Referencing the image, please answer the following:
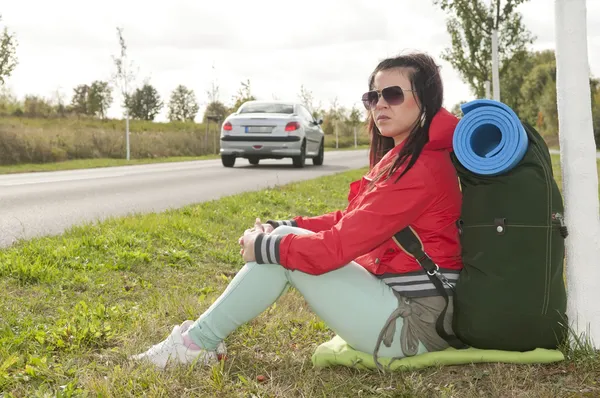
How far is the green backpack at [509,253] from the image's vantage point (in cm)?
260

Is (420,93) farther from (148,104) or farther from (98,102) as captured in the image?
(148,104)

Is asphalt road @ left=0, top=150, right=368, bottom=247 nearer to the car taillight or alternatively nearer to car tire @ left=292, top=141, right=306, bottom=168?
the car taillight

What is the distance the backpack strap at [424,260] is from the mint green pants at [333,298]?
167mm

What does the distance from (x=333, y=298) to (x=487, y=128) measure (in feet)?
3.04

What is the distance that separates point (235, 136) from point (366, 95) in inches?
540

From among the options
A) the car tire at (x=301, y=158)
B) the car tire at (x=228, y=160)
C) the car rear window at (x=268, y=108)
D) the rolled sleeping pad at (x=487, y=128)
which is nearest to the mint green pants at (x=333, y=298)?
the rolled sleeping pad at (x=487, y=128)

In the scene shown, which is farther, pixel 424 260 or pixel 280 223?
pixel 280 223

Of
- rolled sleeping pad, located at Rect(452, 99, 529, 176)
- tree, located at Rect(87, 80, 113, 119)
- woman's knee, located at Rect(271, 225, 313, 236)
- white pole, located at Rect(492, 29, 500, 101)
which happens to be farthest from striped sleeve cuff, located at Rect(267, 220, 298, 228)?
tree, located at Rect(87, 80, 113, 119)

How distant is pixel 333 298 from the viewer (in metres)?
2.80

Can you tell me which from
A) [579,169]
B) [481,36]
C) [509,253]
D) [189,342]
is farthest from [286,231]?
[481,36]

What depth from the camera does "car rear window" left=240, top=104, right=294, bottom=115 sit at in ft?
57.2

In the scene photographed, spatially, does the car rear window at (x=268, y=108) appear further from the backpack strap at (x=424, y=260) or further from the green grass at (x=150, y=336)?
the backpack strap at (x=424, y=260)

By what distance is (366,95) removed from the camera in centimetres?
304

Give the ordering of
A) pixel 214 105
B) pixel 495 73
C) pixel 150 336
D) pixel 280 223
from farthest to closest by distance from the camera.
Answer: pixel 214 105
pixel 495 73
pixel 150 336
pixel 280 223
